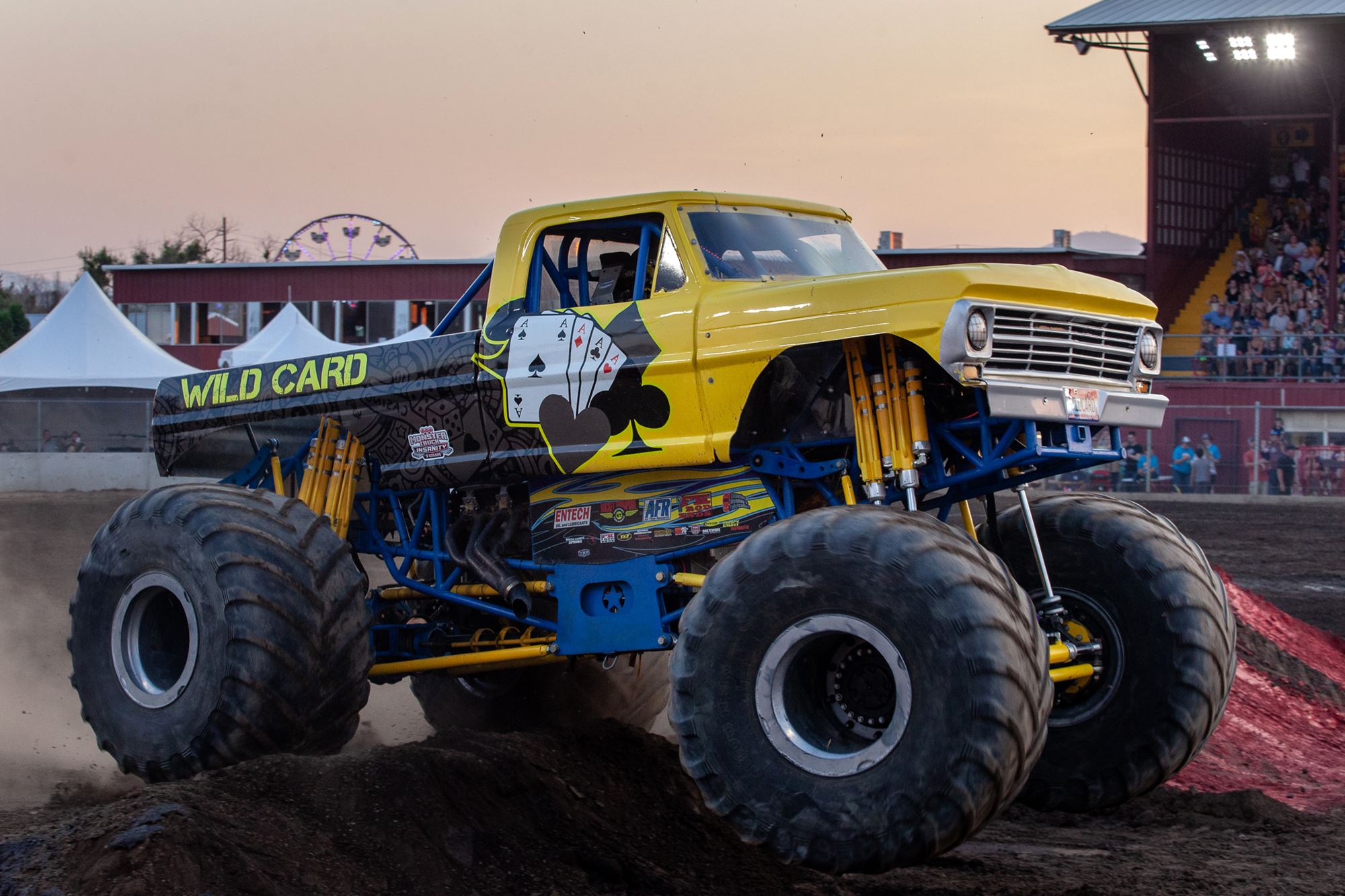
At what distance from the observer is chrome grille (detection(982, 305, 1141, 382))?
5391 mm

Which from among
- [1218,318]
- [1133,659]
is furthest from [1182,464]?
[1133,659]

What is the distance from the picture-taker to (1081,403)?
18.4 feet

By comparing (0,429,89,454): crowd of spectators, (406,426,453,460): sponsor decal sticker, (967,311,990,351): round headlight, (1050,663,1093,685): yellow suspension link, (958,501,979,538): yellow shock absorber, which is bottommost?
(1050,663,1093,685): yellow suspension link

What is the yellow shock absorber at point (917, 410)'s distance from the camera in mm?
5566

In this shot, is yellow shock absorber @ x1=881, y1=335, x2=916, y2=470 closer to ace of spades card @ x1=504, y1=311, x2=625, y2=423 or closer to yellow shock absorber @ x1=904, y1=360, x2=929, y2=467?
yellow shock absorber @ x1=904, y1=360, x2=929, y2=467

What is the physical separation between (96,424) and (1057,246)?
73.3ft

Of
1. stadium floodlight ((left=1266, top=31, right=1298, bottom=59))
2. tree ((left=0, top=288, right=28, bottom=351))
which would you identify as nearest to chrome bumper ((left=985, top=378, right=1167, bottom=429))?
stadium floodlight ((left=1266, top=31, right=1298, bottom=59))

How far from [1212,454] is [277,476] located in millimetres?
19994

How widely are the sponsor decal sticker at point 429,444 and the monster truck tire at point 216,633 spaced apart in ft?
1.94

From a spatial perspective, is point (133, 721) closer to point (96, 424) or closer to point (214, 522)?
point (214, 522)

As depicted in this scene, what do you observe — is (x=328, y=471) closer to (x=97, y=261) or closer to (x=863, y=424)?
(x=863, y=424)

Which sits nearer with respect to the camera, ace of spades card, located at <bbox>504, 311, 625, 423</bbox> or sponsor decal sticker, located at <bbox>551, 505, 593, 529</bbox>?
ace of spades card, located at <bbox>504, 311, 625, 423</bbox>

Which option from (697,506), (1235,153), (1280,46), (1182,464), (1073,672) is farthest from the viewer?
(1235,153)

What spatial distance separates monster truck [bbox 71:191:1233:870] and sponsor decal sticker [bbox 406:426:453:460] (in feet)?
0.05
